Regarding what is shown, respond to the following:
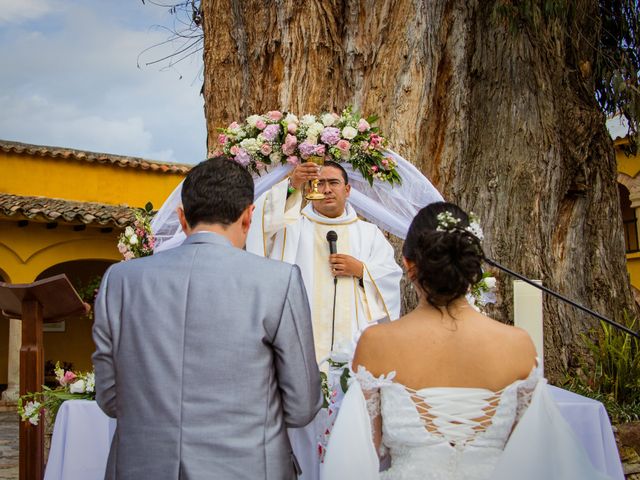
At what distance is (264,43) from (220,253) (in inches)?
170

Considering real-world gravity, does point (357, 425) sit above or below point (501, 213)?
below

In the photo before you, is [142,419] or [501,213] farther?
[501,213]

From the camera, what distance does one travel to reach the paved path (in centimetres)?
850

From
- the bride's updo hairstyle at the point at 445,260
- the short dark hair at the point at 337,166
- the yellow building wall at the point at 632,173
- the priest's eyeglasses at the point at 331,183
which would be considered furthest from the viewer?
the yellow building wall at the point at 632,173

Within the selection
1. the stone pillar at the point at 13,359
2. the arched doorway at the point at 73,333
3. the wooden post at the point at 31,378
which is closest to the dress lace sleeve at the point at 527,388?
the wooden post at the point at 31,378

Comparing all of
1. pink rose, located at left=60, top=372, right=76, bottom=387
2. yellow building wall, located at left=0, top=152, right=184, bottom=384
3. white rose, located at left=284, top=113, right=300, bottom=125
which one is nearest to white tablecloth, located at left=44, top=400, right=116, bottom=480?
pink rose, located at left=60, top=372, right=76, bottom=387

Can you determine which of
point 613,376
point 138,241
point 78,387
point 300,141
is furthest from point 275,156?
point 613,376

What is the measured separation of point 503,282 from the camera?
21.7 feet

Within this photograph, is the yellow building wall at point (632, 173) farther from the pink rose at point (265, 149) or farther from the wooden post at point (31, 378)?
the wooden post at point (31, 378)

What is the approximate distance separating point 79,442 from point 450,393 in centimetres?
225

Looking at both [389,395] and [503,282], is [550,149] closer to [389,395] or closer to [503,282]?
[503,282]

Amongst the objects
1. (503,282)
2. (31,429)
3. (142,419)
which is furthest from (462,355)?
(503,282)

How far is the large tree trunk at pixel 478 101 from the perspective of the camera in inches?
250

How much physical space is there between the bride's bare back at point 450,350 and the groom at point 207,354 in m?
0.28
